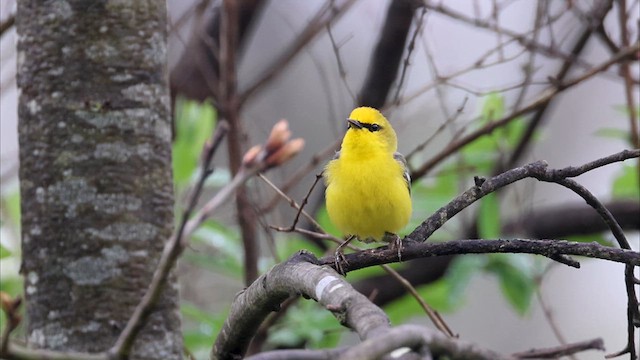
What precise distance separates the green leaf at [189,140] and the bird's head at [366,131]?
0.76m

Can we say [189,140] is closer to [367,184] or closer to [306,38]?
[306,38]

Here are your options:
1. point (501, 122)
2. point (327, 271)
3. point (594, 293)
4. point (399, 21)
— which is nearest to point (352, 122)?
point (501, 122)

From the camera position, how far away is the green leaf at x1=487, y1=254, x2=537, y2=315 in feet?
13.3

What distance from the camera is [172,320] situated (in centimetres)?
238

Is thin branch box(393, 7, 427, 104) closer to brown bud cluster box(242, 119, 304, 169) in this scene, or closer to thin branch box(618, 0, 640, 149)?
thin branch box(618, 0, 640, 149)

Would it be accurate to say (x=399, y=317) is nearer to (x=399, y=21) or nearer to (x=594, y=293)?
(x=399, y=21)

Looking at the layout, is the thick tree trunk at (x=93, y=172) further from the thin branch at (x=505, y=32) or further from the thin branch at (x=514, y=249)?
the thin branch at (x=505, y=32)

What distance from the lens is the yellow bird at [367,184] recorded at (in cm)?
322

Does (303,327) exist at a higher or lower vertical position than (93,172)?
lower

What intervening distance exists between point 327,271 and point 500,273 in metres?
2.68

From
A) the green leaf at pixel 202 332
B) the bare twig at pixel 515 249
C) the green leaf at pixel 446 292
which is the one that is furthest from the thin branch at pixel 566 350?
the green leaf at pixel 446 292

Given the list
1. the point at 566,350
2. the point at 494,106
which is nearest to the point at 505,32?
the point at 494,106

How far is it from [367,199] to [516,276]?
1203 millimetres

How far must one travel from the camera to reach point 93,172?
234cm
